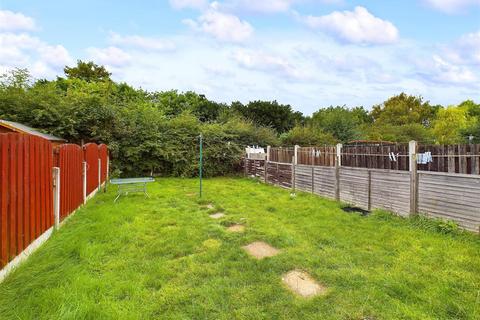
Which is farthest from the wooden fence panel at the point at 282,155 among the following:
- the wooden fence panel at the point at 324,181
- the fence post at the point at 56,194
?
the fence post at the point at 56,194

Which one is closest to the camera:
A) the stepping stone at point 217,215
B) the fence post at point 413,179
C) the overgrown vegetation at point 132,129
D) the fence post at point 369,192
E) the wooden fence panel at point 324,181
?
the fence post at point 413,179

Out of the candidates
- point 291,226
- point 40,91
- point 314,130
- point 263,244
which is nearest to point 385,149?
point 291,226

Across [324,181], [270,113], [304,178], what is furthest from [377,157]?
[270,113]

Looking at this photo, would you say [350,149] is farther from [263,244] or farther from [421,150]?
[263,244]

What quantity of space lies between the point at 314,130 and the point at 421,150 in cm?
1716

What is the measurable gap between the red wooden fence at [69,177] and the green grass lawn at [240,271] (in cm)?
40

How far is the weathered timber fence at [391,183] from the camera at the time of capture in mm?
4918

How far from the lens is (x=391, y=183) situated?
6375 millimetres

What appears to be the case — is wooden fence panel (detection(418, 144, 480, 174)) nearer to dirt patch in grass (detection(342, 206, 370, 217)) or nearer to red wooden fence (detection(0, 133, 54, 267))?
dirt patch in grass (detection(342, 206, 370, 217))

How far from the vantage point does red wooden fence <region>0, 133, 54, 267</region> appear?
3.05 m

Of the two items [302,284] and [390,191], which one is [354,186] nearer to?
[390,191]

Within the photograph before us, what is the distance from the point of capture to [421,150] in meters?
5.79

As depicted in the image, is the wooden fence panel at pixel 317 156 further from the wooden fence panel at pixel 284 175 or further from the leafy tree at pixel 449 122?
the leafy tree at pixel 449 122

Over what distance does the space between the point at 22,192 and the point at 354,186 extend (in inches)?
266
